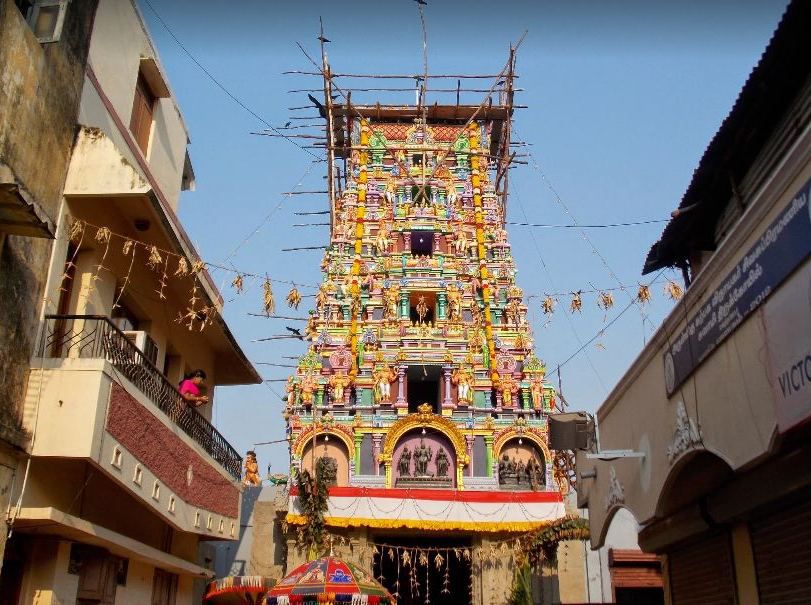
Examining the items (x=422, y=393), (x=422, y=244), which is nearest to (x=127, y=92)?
(x=422, y=393)

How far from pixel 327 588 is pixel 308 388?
1461 centimetres

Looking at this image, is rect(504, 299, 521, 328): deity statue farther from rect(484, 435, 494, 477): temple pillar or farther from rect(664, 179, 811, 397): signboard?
rect(664, 179, 811, 397): signboard

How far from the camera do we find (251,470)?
2755 cm

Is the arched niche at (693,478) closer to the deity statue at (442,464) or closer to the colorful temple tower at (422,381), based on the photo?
the colorful temple tower at (422,381)

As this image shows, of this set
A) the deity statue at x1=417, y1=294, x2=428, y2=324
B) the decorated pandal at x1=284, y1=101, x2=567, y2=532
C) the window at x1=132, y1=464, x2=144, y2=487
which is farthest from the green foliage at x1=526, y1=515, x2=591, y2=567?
the window at x1=132, y1=464, x2=144, y2=487

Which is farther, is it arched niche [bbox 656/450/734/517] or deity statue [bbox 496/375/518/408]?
deity statue [bbox 496/375/518/408]

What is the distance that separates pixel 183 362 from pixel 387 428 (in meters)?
13.8

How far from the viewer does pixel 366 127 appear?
1490 inches

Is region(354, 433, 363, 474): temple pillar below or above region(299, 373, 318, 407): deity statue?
below

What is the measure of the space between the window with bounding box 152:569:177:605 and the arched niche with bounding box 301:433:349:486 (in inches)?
510

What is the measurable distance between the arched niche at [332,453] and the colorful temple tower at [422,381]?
5cm

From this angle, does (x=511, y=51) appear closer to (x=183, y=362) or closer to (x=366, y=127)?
(x=366, y=127)

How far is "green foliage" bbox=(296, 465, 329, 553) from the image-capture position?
22875 mm

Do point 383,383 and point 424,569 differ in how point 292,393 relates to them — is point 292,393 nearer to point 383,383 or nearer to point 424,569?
point 383,383
